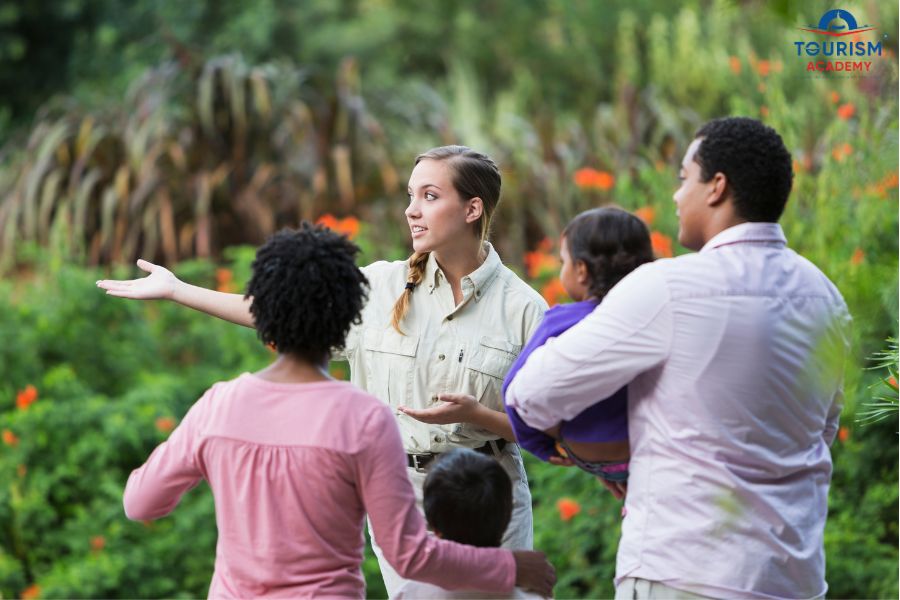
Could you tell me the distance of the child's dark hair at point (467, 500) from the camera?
2277mm

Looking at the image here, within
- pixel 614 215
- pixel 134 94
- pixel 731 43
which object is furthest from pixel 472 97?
pixel 614 215

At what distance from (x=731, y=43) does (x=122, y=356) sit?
21.1 feet

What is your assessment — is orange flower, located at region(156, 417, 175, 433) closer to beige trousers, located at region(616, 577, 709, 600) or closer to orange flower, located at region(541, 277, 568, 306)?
orange flower, located at region(541, 277, 568, 306)

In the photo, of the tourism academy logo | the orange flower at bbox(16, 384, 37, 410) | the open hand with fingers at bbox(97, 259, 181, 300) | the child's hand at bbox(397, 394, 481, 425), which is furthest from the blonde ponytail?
the orange flower at bbox(16, 384, 37, 410)

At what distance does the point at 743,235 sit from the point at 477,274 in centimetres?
85

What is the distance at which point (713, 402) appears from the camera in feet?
6.88

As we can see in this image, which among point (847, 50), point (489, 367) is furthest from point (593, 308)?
point (847, 50)

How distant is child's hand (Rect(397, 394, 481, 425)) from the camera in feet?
8.26

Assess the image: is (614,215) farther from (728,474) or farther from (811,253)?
(811,253)

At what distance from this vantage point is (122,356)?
5742 millimetres

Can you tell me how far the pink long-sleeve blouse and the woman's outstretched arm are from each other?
0.59m

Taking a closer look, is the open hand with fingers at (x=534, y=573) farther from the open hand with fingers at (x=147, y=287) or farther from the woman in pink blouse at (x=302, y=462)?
the open hand with fingers at (x=147, y=287)

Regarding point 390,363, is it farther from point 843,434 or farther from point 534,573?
point 843,434

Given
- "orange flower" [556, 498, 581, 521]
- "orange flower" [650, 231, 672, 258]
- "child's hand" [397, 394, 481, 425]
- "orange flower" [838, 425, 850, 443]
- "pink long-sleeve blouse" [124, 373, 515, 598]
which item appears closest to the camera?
"pink long-sleeve blouse" [124, 373, 515, 598]
